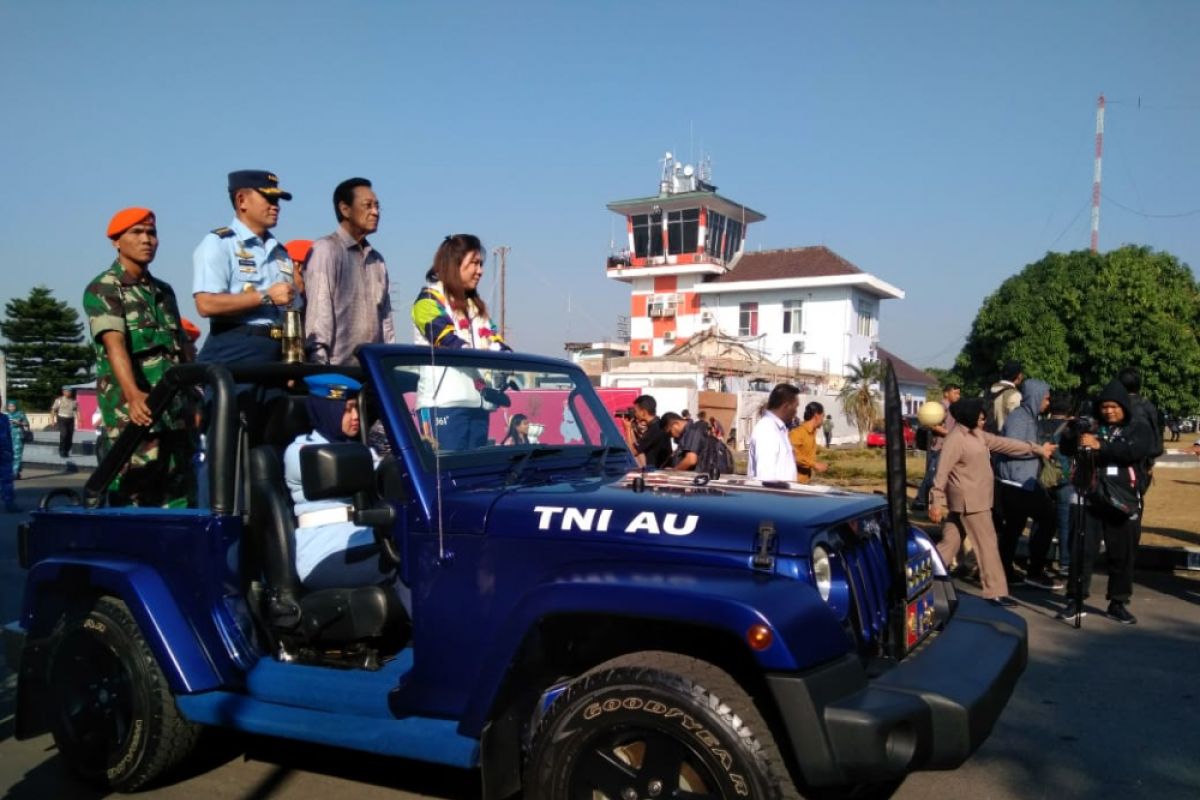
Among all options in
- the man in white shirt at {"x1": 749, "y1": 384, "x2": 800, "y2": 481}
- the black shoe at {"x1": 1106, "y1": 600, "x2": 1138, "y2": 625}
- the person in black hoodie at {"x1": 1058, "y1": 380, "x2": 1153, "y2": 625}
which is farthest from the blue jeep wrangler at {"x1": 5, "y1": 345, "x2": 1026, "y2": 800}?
the black shoe at {"x1": 1106, "y1": 600, "x2": 1138, "y2": 625}

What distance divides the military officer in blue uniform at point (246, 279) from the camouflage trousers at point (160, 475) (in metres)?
0.49

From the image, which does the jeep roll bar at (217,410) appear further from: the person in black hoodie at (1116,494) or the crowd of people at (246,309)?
the person in black hoodie at (1116,494)

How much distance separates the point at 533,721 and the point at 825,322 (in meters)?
55.9

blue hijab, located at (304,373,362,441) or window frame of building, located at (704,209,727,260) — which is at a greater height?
window frame of building, located at (704,209,727,260)

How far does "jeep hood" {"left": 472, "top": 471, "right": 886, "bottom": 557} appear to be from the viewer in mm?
2990

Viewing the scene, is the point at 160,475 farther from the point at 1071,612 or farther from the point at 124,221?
the point at 1071,612

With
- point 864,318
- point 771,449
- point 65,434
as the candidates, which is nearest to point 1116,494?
point 771,449

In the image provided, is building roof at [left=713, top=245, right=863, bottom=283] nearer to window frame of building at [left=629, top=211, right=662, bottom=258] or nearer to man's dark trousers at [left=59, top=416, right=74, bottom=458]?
window frame of building at [left=629, top=211, right=662, bottom=258]

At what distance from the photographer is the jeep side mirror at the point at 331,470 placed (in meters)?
3.36

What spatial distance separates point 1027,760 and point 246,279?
4.63 meters

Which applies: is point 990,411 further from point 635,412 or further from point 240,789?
point 240,789

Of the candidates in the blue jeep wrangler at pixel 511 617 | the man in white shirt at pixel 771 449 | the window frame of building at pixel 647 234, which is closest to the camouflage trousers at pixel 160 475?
the blue jeep wrangler at pixel 511 617

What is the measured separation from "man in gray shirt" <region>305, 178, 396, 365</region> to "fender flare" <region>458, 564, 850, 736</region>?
2.62m

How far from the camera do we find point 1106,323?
33469 mm
